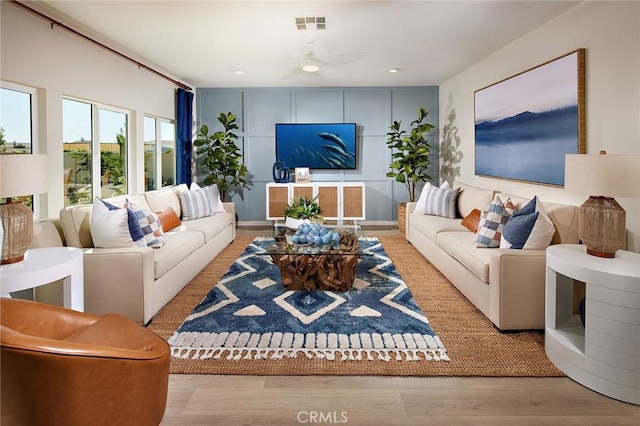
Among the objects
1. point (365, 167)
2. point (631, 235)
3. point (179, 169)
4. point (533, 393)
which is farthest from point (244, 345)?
point (365, 167)

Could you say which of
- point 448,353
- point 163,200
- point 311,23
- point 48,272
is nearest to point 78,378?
point 48,272

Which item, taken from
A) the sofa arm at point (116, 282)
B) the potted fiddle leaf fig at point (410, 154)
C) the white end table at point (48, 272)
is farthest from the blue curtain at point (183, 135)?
the white end table at point (48, 272)

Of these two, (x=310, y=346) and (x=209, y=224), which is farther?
(x=209, y=224)

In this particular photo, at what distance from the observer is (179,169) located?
705 cm

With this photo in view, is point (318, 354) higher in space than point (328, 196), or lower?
lower

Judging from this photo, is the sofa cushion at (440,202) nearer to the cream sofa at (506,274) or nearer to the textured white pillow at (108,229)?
the cream sofa at (506,274)

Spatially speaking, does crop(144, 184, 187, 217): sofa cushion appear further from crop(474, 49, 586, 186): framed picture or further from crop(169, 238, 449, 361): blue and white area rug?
crop(474, 49, 586, 186): framed picture

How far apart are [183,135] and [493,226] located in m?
5.00

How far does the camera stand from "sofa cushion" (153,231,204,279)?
3.60 meters

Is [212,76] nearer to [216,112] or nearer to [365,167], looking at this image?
[216,112]

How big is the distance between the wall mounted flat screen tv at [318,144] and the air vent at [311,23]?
3650 mm

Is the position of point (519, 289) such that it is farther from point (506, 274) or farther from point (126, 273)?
point (126, 273)

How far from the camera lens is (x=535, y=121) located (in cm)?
444

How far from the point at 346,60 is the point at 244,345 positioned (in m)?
3.96
